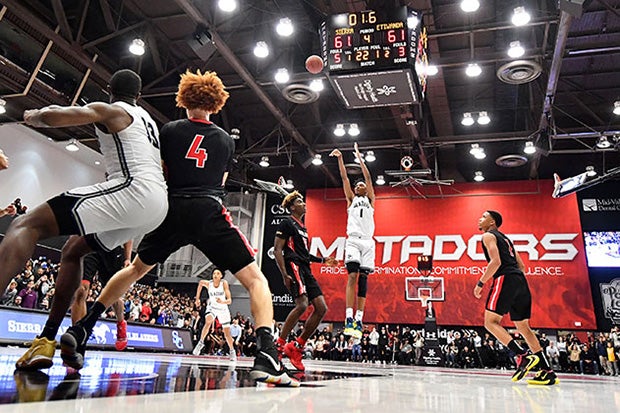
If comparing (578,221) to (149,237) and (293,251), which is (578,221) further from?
(149,237)

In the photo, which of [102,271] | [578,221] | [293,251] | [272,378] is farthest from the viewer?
[578,221]

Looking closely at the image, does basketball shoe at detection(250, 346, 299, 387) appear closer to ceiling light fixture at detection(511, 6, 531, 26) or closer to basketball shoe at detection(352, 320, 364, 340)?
basketball shoe at detection(352, 320, 364, 340)

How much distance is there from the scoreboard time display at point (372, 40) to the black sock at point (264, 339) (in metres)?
4.98

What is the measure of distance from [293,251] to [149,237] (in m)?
1.95

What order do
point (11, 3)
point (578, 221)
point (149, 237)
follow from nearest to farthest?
point (149, 237)
point (11, 3)
point (578, 221)

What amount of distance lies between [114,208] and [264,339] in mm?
965

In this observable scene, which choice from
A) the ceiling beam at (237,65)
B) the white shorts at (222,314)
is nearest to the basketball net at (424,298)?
the ceiling beam at (237,65)

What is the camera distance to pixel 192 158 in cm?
253

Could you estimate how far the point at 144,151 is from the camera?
7.65 ft

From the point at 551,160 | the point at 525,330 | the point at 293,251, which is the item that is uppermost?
the point at 551,160

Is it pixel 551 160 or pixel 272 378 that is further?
pixel 551 160

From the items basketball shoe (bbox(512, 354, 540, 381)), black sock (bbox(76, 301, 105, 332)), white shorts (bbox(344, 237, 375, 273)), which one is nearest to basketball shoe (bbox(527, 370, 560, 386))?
basketball shoe (bbox(512, 354, 540, 381))

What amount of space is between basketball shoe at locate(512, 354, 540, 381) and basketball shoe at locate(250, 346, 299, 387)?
2.94m

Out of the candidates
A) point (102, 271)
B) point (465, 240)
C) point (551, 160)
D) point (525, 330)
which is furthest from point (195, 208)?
point (551, 160)
